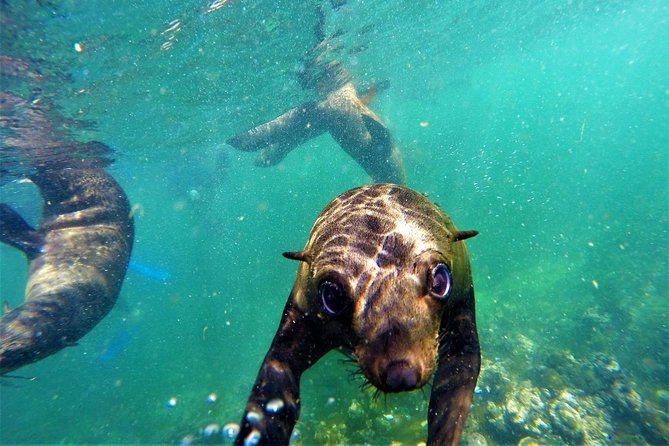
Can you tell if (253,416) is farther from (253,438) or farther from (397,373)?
(397,373)

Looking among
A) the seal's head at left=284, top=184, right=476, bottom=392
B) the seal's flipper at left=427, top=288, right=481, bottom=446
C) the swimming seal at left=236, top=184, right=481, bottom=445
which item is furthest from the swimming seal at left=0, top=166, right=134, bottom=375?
the seal's flipper at left=427, top=288, right=481, bottom=446

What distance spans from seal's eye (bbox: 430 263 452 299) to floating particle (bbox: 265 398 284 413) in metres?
1.21

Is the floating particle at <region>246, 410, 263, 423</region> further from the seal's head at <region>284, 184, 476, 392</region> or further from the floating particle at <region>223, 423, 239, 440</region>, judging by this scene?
the floating particle at <region>223, 423, 239, 440</region>

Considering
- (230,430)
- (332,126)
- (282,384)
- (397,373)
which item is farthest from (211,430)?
(397,373)

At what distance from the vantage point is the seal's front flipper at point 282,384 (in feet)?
7.17

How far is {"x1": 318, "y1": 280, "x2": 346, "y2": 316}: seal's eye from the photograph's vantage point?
6.56ft

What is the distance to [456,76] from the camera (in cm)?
3688

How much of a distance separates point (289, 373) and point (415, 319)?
1.08m

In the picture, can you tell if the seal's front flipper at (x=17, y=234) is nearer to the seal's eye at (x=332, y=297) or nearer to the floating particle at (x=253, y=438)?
the floating particle at (x=253, y=438)

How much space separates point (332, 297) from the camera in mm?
2029

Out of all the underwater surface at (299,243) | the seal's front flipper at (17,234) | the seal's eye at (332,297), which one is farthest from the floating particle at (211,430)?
the seal's eye at (332,297)

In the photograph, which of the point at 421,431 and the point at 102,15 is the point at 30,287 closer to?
the point at 102,15

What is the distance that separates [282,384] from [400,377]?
109cm

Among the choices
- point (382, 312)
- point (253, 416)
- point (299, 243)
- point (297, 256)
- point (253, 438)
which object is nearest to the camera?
point (382, 312)
